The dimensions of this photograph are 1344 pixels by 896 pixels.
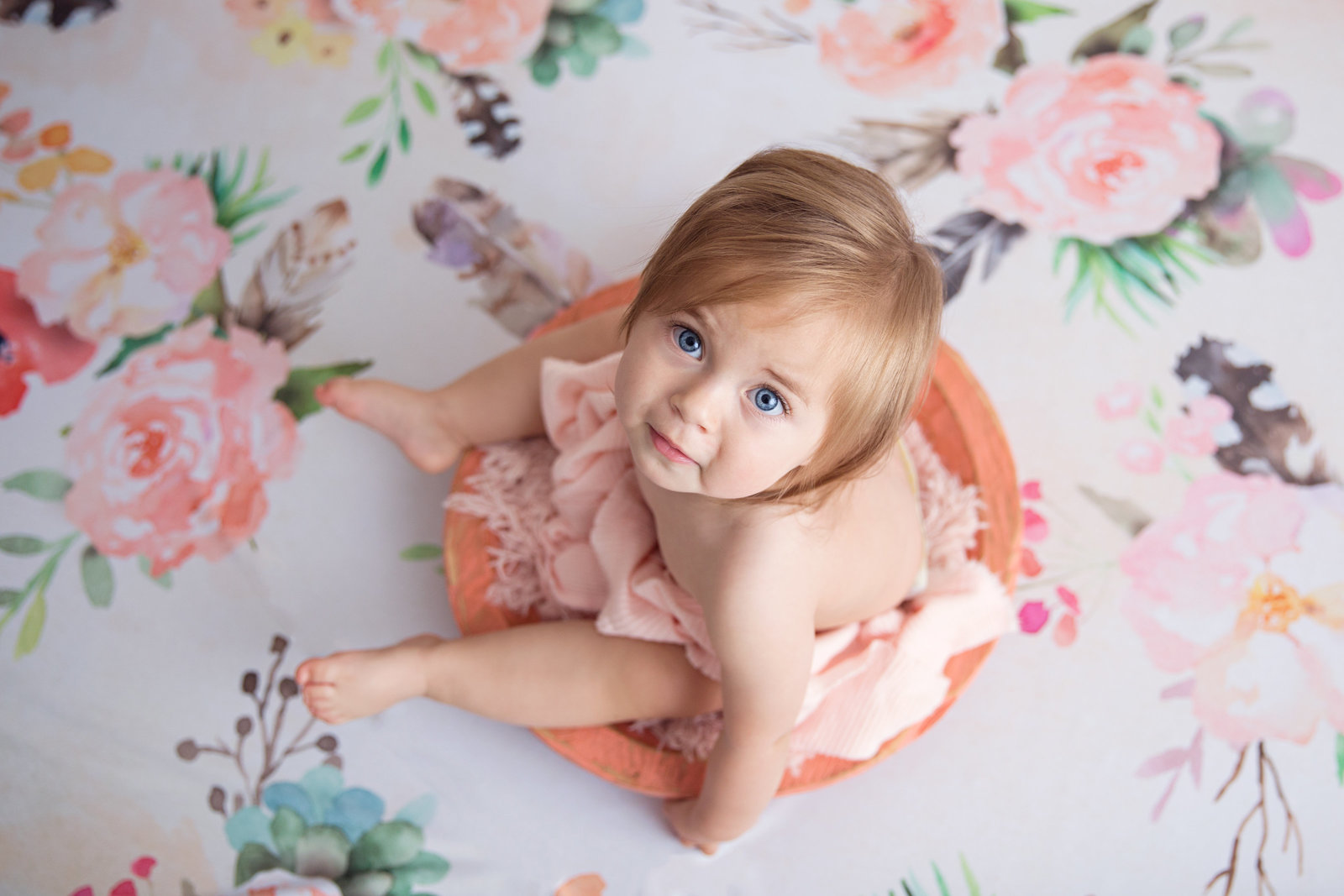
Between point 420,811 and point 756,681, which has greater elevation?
point 756,681

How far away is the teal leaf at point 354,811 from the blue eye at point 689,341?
0.51 metres

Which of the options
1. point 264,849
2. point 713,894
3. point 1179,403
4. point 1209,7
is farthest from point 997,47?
point 264,849

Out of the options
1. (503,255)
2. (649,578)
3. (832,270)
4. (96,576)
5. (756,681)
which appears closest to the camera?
(832,270)

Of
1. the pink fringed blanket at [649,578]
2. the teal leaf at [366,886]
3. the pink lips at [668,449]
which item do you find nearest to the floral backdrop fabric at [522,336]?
the teal leaf at [366,886]

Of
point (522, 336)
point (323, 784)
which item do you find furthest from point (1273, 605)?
point (323, 784)

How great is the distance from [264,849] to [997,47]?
104cm

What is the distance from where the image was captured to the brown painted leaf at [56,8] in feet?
3.41

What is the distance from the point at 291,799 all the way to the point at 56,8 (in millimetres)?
881

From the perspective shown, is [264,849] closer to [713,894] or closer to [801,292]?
[713,894]

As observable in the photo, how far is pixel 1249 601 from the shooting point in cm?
84

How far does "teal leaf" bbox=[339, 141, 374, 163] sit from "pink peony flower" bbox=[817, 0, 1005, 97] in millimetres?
492

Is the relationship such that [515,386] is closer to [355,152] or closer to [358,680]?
[358,680]

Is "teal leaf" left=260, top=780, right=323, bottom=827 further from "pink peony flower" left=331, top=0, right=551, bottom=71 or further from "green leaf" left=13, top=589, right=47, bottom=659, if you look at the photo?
"pink peony flower" left=331, top=0, right=551, bottom=71

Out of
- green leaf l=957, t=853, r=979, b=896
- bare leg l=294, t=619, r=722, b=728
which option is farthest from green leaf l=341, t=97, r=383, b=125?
green leaf l=957, t=853, r=979, b=896
